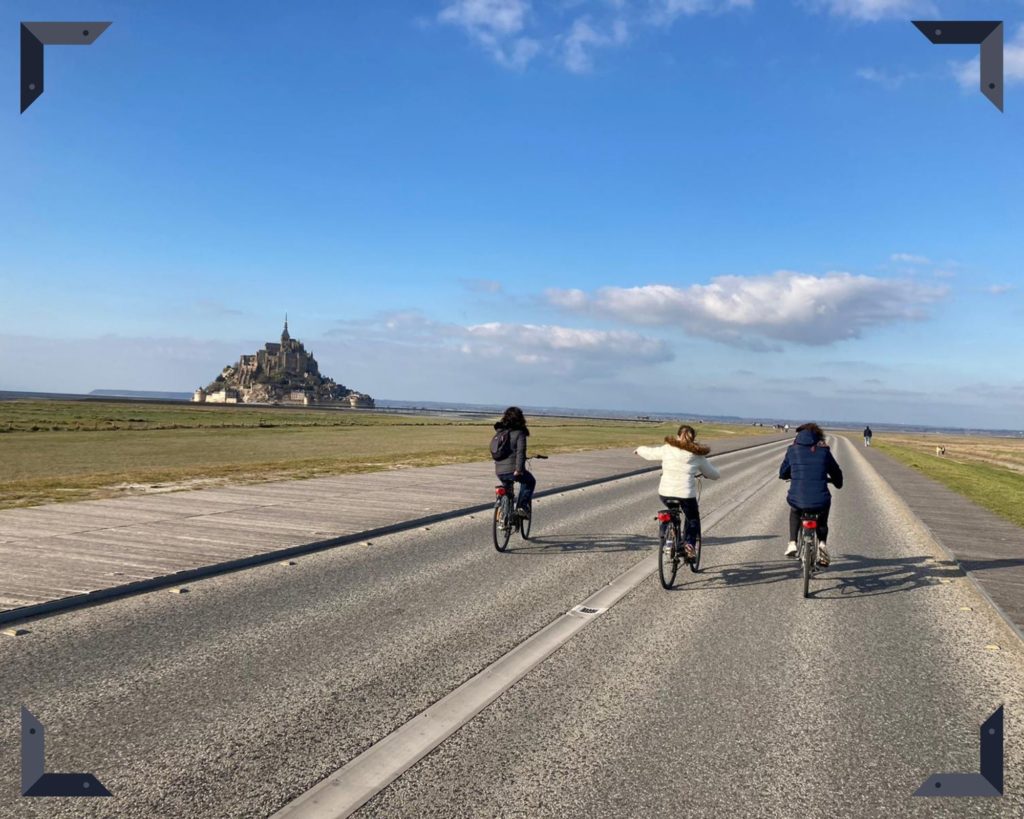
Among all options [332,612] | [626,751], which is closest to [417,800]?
[626,751]

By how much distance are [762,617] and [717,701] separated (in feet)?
8.71

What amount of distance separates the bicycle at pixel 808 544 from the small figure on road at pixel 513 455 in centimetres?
413

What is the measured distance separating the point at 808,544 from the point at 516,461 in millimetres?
4573

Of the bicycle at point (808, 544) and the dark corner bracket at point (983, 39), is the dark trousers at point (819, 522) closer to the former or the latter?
the bicycle at point (808, 544)

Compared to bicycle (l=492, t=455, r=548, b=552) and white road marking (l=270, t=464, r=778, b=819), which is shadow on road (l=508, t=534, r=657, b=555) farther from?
white road marking (l=270, t=464, r=778, b=819)

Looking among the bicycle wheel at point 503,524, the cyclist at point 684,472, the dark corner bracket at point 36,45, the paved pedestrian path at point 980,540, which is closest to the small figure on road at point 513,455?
the bicycle wheel at point 503,524

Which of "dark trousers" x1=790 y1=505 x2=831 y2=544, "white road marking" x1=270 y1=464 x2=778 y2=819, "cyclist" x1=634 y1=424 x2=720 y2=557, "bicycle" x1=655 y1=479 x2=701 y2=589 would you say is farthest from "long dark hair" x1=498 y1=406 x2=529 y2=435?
"white road marking" x1=270 y1=464 x2=778 y2=819

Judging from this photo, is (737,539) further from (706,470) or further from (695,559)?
(706,470)

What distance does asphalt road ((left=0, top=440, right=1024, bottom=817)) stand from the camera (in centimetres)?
383

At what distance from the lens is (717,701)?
5121 mm

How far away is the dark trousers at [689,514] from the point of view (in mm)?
9047

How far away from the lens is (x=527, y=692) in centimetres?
519

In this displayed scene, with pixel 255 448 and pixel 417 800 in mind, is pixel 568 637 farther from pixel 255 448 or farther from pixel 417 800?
pixel 255 448

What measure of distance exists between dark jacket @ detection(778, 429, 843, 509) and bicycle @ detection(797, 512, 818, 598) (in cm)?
15
